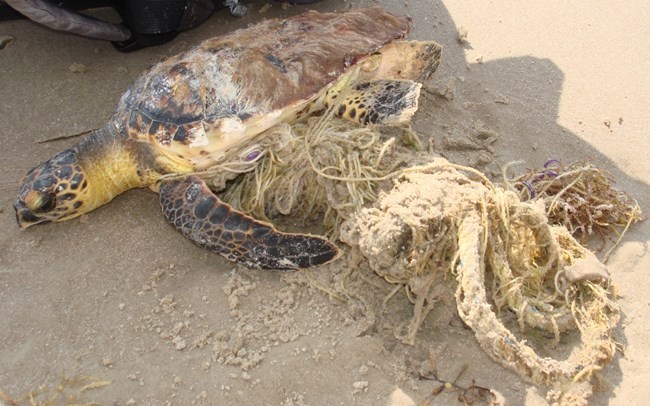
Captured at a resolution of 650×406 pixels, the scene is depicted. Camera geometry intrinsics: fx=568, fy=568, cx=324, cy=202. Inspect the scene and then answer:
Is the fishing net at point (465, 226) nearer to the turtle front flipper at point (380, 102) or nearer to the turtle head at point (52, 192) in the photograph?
the turtle front flipper at point (380, 102)

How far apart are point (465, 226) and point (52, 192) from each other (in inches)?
74.3

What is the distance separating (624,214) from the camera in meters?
2.66

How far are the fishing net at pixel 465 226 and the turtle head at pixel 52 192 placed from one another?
67cm

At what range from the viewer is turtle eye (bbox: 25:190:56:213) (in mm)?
2625

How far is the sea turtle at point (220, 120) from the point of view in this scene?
2488 mm

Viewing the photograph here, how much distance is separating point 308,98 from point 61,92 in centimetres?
167

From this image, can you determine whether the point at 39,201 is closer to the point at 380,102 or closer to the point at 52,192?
the point at 52,192

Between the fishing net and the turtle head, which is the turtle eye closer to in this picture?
the turtle head

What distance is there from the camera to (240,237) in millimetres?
2438

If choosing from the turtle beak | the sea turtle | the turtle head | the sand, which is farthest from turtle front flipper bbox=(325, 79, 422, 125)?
the turtle beak

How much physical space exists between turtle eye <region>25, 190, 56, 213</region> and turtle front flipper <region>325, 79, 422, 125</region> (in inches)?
55.1

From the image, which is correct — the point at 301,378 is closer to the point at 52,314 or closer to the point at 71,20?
the point at 52,314

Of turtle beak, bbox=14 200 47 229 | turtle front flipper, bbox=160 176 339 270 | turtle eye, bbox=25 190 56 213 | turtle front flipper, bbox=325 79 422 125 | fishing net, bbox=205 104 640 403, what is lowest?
turtle beak, bbox=14 200 47 229

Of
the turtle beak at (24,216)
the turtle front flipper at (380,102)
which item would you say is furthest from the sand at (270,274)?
the turtle front flipper at (380,102)
